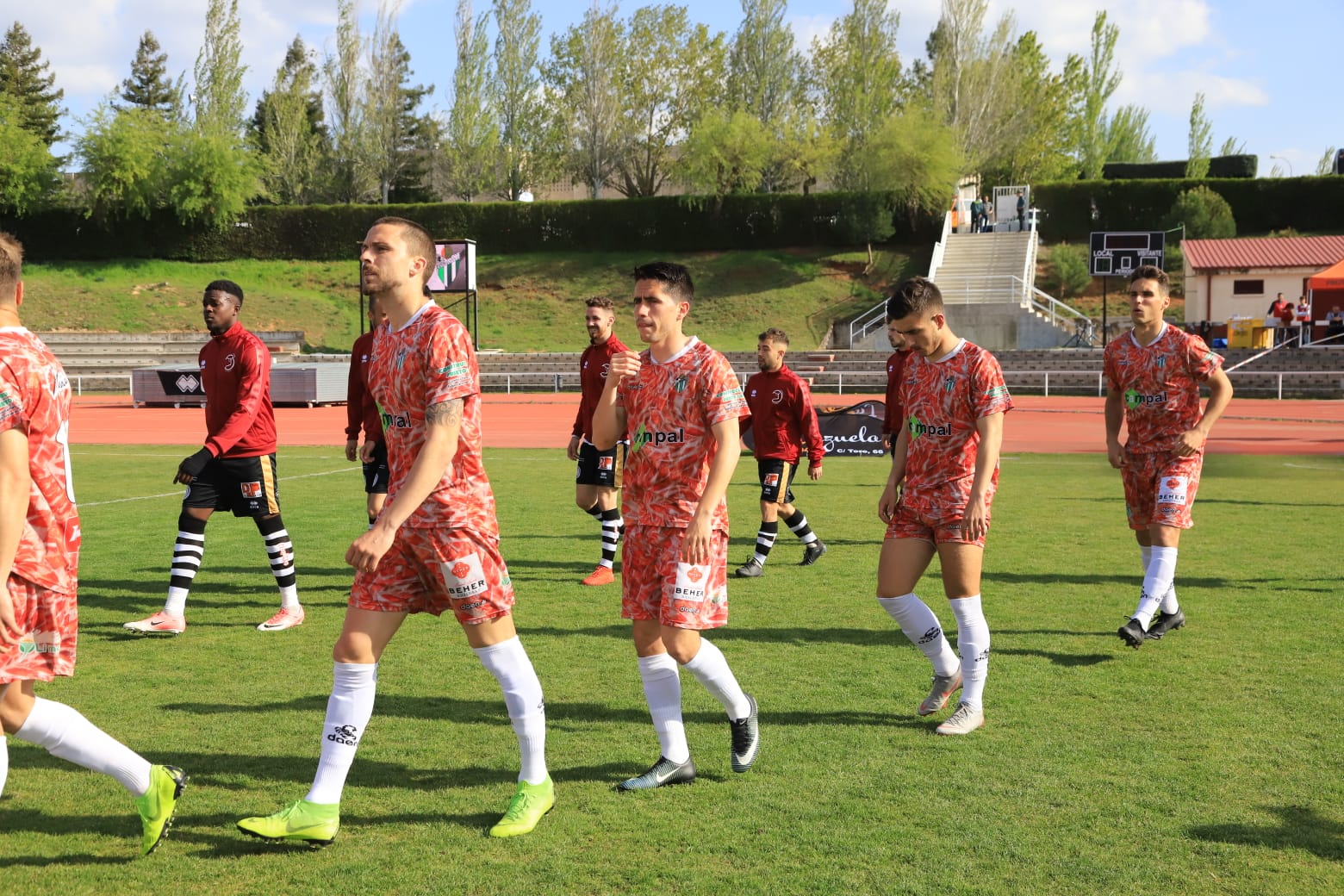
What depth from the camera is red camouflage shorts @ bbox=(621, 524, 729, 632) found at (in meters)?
4.59

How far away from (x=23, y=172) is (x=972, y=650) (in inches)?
2457

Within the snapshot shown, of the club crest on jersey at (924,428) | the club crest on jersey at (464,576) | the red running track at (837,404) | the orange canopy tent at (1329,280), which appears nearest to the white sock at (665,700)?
the club crest on jersey at (464,576)

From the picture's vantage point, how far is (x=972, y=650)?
560 cm

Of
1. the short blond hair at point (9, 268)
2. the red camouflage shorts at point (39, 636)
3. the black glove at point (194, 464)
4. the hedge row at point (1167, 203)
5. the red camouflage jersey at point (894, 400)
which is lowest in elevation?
the red camouflage shorts at point (39, 636)

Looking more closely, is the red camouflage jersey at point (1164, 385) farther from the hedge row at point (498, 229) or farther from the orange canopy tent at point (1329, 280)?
the hedge row at point (498, 229)

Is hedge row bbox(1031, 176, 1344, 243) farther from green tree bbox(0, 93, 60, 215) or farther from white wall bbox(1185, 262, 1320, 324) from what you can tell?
green tree bbox(0, 93, 60, 215)

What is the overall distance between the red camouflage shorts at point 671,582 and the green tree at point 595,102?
6567cm

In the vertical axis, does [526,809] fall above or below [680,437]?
below

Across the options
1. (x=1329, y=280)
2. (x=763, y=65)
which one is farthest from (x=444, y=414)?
(x=763, y=65)

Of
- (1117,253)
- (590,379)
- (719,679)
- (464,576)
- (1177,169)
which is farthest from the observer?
(1177,169)

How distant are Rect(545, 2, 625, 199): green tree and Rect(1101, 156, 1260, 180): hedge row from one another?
2782 cm

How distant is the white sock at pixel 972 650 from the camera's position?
5594 millimetres

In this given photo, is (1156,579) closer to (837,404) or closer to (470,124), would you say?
(837,404)

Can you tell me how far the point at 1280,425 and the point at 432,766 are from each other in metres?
25.3
